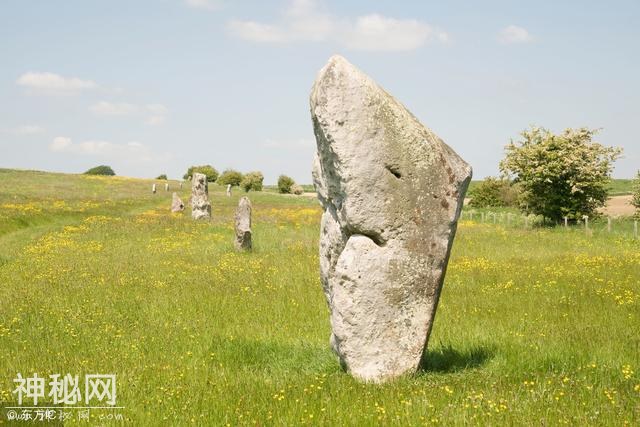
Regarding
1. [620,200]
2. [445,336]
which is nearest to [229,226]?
[445,336]

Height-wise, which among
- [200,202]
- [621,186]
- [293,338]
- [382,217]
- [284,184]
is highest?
[621,186]

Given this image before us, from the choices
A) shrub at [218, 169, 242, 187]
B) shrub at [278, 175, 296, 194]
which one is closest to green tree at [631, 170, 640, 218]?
shrub at [278, 175, 296, 194]

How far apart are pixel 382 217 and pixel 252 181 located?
94414mm

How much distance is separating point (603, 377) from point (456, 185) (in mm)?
3172

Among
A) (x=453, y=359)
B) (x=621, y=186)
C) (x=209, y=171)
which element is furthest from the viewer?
(x=621, y=186)

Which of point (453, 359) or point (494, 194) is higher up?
point (494, 194)

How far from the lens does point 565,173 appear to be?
144 ft

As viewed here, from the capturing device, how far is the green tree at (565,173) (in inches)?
1721

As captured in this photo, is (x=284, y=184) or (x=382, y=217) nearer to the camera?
(x=382, y=217)

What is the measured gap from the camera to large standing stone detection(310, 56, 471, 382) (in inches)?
332

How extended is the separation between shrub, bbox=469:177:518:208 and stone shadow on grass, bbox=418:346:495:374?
67298 millimetres

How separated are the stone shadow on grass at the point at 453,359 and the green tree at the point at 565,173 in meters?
35.9

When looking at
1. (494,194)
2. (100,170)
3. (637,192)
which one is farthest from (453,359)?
(100,170)

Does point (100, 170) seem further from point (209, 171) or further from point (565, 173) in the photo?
point (565, 173)
